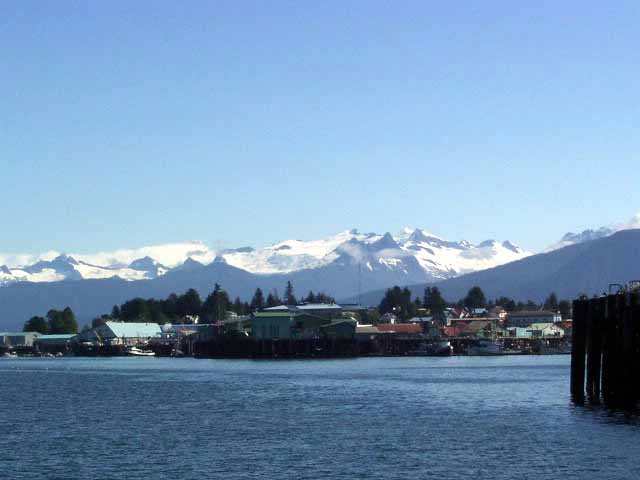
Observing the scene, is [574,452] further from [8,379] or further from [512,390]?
[8,379]

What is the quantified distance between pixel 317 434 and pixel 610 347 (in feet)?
66.5

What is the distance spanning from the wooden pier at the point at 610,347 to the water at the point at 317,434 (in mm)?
2250

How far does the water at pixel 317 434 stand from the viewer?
53688 mm

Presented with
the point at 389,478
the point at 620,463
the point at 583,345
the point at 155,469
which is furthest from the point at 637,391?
the point at 155,469

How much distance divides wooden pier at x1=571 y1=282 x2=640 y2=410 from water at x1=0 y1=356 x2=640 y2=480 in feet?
7.38

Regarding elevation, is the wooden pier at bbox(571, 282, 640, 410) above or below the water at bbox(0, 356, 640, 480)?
above

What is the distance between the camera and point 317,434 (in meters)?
65.8

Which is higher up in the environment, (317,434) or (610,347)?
(610,347)

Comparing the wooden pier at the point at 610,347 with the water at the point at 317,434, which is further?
the wooden pier at the point at 610,347

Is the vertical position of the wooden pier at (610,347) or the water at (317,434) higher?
the wooden pier at (610,347)

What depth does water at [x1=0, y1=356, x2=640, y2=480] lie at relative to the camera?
5369cm

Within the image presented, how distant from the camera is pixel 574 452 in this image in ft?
187

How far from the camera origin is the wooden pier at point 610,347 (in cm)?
6981

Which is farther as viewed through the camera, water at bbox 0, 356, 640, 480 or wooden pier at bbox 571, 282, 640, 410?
wooden pier at bbox 571, 282, 640, 410
